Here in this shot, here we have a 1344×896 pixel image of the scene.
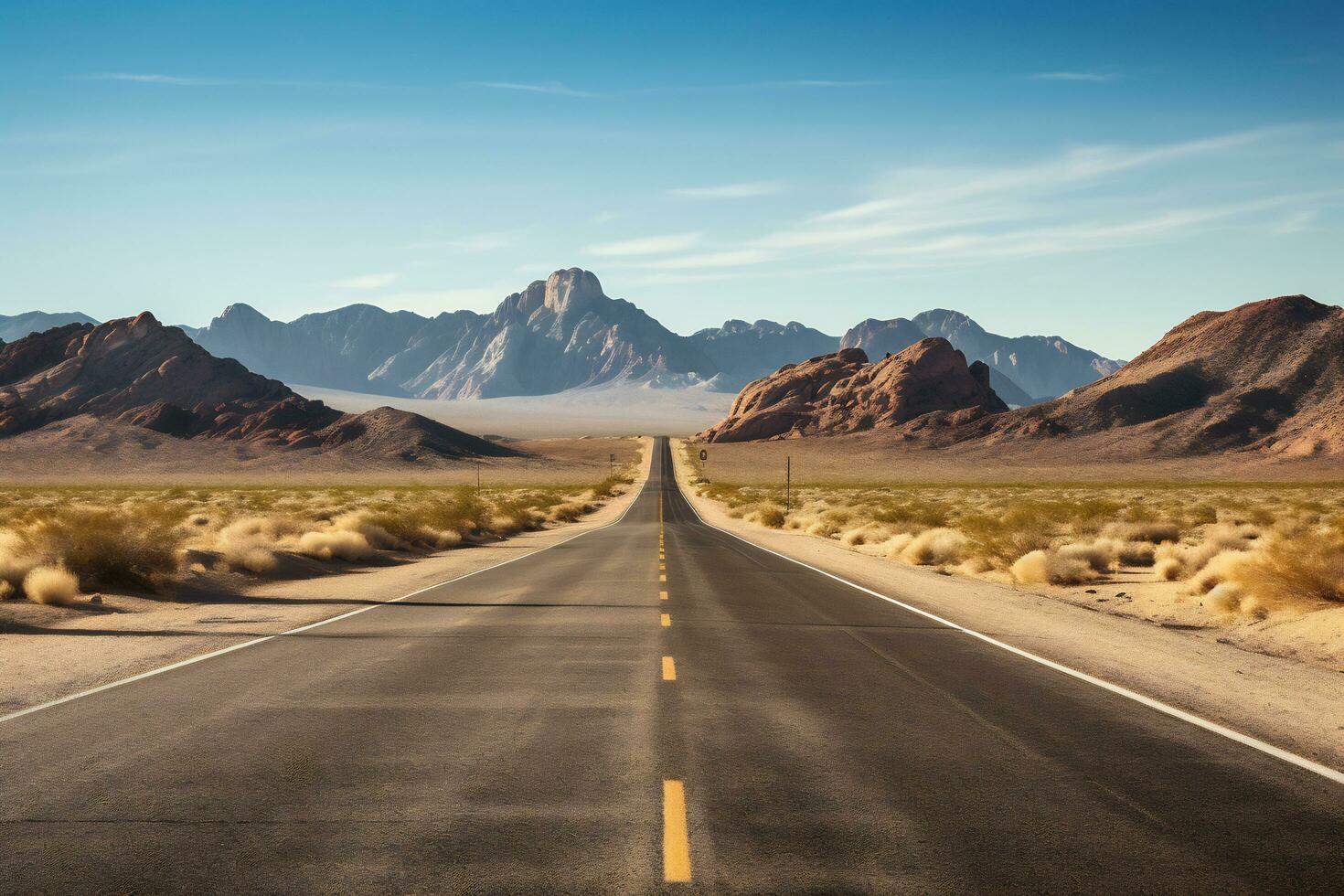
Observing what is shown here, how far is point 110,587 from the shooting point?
56.5ft

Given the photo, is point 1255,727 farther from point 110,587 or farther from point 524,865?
point 110,587

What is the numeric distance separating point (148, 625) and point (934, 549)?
19728 mm

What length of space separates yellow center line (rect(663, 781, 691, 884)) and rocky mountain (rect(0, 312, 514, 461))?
156 m

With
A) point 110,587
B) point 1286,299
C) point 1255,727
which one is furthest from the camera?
point 1286,299

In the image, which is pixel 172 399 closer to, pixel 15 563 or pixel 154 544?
pixel 154 544

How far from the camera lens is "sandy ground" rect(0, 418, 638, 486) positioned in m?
132

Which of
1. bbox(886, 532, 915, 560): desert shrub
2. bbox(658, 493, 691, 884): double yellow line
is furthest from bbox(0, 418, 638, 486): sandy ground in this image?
bbox(658, 493, 691, 884): double yellow line

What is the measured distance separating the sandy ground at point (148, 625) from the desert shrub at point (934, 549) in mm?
12612

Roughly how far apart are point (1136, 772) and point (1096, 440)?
14861 centimetres

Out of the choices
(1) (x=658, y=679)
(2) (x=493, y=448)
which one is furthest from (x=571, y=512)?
(2) (x=493, y=448)

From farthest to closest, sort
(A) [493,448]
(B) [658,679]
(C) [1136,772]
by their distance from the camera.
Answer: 1. (A) [493,448]
2. (B) [658,679]
3. (C) [1136,772]

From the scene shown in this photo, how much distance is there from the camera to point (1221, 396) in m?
143

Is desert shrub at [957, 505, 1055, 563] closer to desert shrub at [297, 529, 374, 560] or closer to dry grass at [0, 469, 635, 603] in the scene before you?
desert shrub at [297, 529, 374, 560]

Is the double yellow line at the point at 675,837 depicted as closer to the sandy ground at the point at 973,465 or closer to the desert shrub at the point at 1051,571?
the desert shrub at the point at 1051,571
